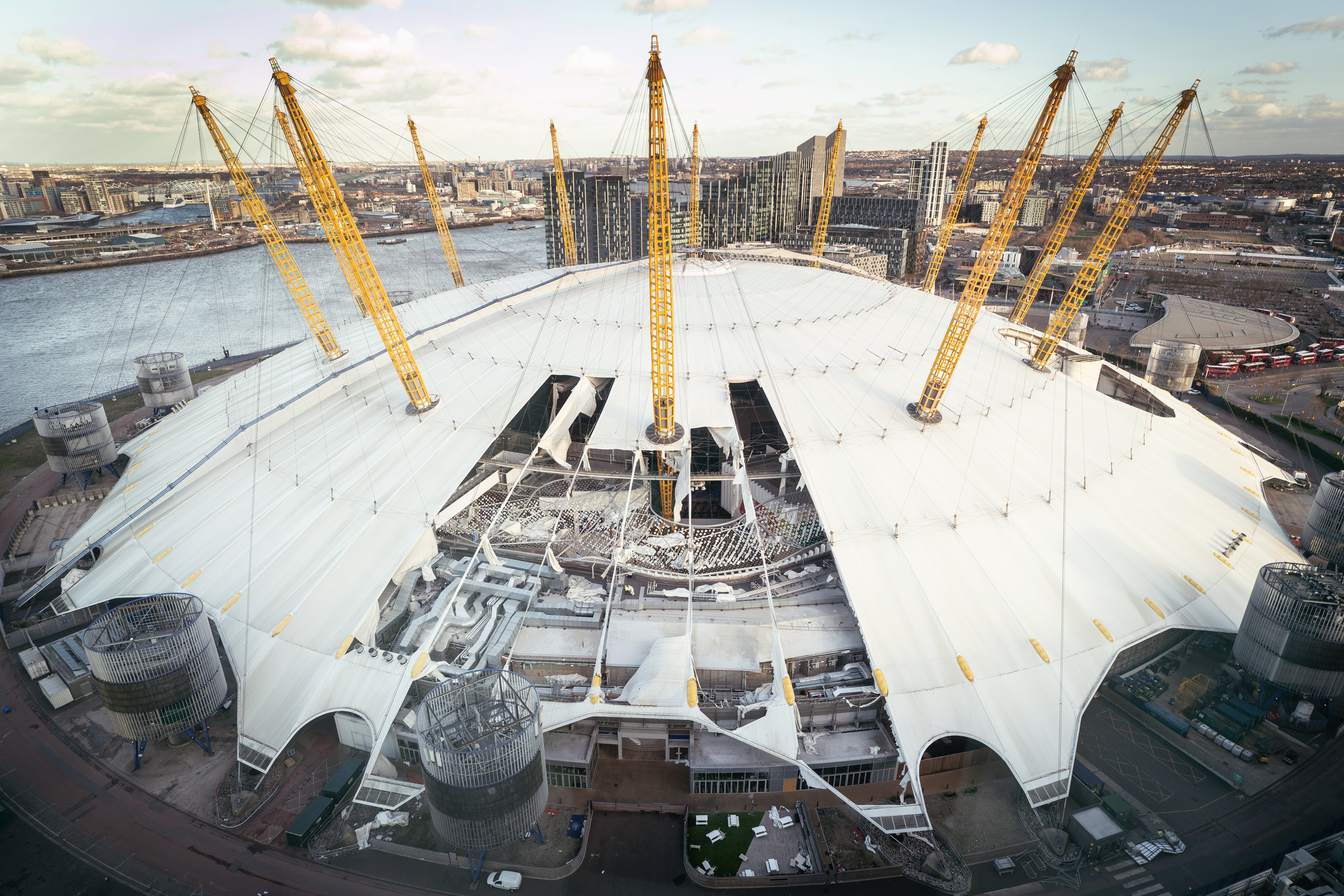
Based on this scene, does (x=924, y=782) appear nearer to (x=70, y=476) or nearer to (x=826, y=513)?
(x=826, y=513)

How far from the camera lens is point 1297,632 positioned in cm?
2580

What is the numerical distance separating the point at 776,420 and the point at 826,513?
8.35 metres

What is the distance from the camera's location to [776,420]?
116 feet

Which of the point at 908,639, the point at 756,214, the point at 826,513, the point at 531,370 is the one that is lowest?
the point at 908,639

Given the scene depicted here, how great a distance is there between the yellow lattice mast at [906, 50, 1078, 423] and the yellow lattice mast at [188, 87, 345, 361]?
36.2 meters

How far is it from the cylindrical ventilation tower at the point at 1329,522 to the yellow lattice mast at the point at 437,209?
62833mm

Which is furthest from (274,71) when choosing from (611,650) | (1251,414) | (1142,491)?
(1251,414)

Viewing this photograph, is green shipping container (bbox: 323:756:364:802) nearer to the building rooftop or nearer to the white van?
the white van

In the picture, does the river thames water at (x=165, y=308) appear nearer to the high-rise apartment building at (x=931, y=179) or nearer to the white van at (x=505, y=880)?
the white van at (x=505, y=880)

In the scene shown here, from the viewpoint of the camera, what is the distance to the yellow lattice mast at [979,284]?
32344 mm

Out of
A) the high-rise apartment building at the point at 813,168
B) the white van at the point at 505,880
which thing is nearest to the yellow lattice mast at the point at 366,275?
the white van at the point at 505,880

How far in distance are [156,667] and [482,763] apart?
14.0m

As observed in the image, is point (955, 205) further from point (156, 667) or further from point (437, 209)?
point (156, 667)

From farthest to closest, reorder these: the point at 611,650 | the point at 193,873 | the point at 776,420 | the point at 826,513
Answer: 1. the point at 776,420
2. the point at 826,513
3. the point at 611,650
4. the point at 193,873
